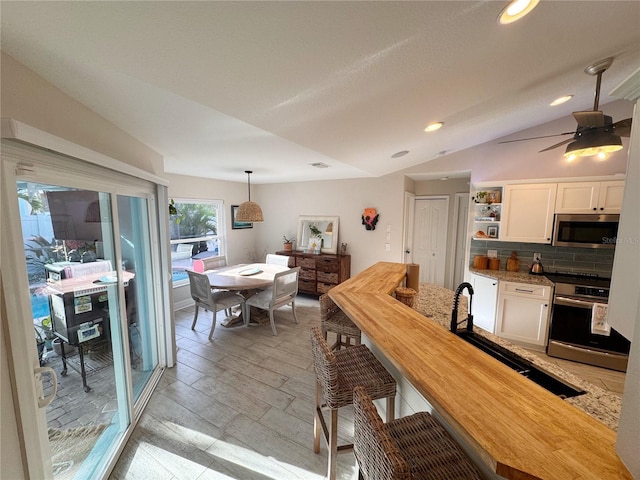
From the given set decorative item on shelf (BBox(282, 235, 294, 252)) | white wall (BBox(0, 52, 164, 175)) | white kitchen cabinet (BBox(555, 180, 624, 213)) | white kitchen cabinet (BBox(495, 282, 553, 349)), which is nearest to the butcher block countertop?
white wall (BBox(0, 52, 164, 175))

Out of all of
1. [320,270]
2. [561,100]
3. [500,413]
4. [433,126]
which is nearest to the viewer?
[500,413]

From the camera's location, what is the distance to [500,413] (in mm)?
792

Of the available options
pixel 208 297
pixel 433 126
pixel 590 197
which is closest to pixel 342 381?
pixel 433 126

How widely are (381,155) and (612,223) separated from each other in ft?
8.97

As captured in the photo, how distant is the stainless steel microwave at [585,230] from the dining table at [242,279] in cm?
370

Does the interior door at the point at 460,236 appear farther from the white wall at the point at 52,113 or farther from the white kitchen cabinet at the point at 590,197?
the white wall at the point at 52,113

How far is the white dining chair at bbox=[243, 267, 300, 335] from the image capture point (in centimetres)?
346

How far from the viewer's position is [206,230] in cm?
496

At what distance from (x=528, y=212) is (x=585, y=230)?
58cm

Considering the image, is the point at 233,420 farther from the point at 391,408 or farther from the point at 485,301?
the point at 485,301

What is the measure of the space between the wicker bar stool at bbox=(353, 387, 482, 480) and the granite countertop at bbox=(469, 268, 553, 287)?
288cm

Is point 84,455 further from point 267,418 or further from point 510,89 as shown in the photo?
point 510,89

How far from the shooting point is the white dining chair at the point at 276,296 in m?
3.46

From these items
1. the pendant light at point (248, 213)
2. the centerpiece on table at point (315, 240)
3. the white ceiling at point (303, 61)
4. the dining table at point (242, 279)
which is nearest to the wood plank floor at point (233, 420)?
the dining table at point (242, 279)
